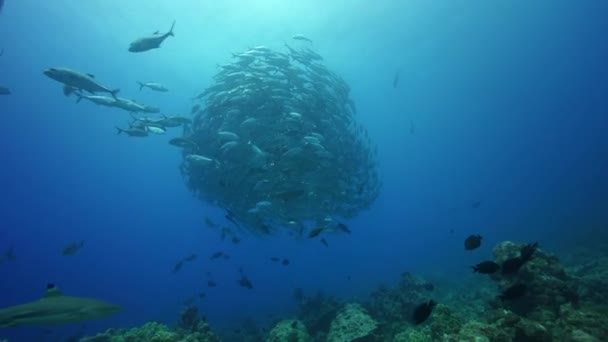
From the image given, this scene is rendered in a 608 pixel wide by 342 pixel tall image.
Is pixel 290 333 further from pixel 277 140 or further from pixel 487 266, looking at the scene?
pixel 277 140

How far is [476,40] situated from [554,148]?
105 metres

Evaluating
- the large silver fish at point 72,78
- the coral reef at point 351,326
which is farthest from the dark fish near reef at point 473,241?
the large silver fish at point 72,78

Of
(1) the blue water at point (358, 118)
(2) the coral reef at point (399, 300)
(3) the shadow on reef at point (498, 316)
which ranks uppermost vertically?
(1) the blue water at point (358, 118)

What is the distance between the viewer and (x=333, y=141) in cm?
1476

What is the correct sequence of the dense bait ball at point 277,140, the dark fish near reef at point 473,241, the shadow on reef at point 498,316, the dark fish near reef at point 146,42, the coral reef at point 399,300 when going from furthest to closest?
the dense bait ball at point 277,140
the coral reef at point 399,300
the dark fish near reef at point 146,42
the dark fish near reef at point 473,241
the shadow on reef at point 498,316

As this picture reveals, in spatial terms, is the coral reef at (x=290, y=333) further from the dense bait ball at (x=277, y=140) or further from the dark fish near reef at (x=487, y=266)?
the dark fish near reef at (x=487, y=266)

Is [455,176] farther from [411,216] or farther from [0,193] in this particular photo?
[0,193]

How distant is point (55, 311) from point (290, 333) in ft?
24.4

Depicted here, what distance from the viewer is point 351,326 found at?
9.51 meters

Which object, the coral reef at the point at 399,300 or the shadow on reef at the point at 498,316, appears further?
the coral reef at the point at 399,300

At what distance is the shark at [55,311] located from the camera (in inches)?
115

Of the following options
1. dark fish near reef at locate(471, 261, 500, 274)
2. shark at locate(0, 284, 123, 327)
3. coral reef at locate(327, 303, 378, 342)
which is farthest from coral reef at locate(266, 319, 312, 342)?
shark at locate(0, 284, 123, 327)

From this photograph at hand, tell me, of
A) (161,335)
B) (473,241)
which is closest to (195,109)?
(161,335)

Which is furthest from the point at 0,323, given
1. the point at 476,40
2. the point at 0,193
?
the point at 0,193
